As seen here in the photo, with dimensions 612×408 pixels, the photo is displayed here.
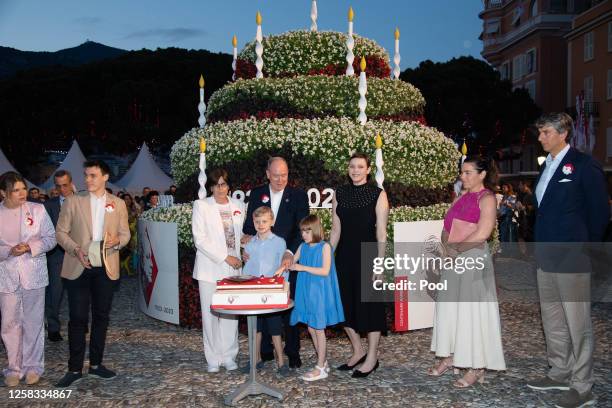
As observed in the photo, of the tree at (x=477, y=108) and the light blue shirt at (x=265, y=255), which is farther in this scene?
the tree at (x=477, y=108)

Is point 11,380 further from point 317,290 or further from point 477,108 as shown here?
point 477,108

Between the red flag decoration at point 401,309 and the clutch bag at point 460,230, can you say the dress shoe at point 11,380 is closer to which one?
the clutch bag at point 460,230

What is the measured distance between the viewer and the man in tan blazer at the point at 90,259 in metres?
6.24

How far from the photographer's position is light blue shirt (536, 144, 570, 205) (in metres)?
5.72

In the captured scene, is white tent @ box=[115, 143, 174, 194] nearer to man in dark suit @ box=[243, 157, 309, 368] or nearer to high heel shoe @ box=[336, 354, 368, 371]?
man in dark suit @ box=[243, 157, 309, 368]

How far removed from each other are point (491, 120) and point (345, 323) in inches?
1478

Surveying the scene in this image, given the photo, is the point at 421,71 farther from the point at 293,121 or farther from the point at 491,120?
the point at 293,121

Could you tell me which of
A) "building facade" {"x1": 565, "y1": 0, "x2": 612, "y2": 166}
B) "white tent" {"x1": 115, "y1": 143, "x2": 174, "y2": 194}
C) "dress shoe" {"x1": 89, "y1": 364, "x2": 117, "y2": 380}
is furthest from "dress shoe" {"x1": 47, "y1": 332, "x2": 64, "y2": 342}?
"building facade" {"x1": 565, "y1": 0, "x2": 612, "y2": 166}

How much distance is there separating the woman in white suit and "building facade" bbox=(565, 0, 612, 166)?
3265cm

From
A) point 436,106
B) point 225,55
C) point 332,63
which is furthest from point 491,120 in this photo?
point 332,63

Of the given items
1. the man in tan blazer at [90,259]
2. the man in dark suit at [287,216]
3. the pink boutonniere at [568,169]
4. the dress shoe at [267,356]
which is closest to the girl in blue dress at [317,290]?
the man in dark suit at [287,216]

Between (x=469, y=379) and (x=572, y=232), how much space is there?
5.83ft

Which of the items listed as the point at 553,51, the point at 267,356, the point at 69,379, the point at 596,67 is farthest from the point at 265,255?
the point at 553,51

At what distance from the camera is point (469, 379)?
19.9 ft
